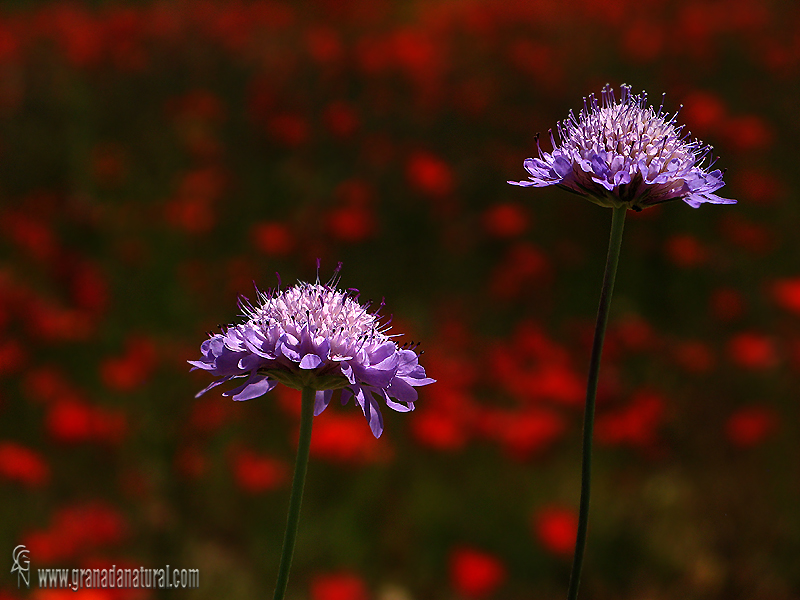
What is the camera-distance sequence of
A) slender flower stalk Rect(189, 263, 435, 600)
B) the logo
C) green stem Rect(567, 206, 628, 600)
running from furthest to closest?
the logo < slender flower stalk Rect(189, 263, 435, 600) < green stem Rect(567, 206, 628, 600)

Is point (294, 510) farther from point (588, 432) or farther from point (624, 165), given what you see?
point (624, 165)

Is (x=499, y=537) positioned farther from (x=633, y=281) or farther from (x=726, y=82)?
(x=726, y=82)

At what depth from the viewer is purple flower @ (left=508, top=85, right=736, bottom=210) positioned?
37.9 inches

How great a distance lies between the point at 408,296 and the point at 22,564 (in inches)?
89.5

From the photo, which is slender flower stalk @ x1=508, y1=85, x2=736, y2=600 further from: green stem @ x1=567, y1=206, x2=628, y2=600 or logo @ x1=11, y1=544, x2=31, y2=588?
logo @ x1=11, y1=544, x2=31, y2=588

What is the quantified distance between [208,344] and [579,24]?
536 centimetres

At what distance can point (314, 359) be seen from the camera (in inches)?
35.4

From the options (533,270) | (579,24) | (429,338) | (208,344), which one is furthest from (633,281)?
(208,344)

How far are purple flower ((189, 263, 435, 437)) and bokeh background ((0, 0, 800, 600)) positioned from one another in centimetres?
144

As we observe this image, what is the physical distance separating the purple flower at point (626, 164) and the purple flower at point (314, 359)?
24 cm

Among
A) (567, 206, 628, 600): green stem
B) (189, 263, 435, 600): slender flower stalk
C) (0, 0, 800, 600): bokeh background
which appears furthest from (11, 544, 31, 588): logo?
(567, 206, 628, 600): green stem

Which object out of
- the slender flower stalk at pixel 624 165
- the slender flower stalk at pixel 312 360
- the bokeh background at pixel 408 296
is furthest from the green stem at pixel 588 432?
the bokeh background at pixel 408 296

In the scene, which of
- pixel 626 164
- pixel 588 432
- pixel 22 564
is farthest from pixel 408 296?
pixel 588 432

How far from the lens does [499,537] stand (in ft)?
9.49
